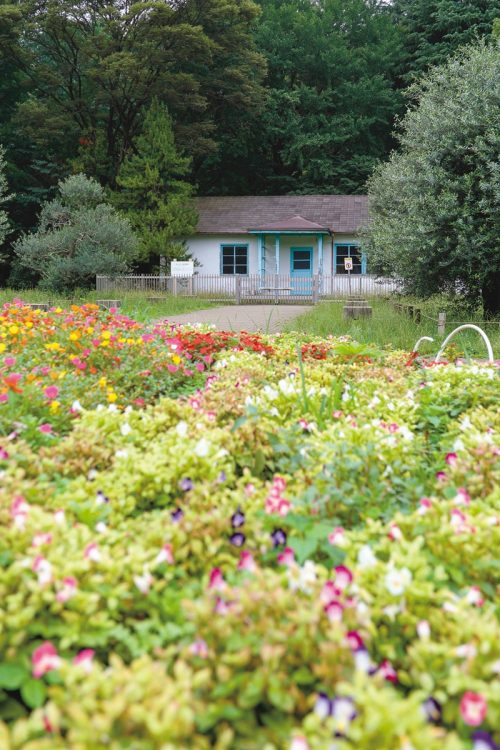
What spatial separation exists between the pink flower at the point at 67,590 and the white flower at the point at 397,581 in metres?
0.67

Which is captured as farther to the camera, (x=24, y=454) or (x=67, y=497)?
(x=24, y=454)

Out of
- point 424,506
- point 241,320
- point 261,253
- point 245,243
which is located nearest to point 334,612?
point 424,506

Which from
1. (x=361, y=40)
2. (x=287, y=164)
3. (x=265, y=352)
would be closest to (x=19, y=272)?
(x=287, y=164)

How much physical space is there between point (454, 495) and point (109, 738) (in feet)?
4.27

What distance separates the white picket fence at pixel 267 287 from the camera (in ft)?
76.4

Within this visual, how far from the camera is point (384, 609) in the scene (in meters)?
1.45

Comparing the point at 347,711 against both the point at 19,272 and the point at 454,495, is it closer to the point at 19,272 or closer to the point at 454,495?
the point at 454,495

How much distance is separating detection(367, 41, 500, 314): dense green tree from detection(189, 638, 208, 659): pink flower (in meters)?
9.31

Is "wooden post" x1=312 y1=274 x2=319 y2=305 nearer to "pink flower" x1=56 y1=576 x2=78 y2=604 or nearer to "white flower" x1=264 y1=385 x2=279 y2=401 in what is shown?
"white flower" x1=264 y1=385 x2=279 y2=401

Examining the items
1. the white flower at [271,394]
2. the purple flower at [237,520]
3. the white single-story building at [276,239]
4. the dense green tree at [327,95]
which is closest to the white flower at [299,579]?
the purple flower at [237,520]

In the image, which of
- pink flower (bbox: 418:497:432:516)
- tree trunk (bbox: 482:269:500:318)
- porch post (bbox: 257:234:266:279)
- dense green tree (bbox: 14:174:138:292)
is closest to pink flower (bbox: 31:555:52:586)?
pink flower (bbox: 418:497:432:516)

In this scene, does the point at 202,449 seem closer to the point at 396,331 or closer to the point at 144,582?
the point at 144,582

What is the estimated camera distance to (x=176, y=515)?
6.26 ft

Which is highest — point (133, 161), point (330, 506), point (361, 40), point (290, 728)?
point (361, 40)
